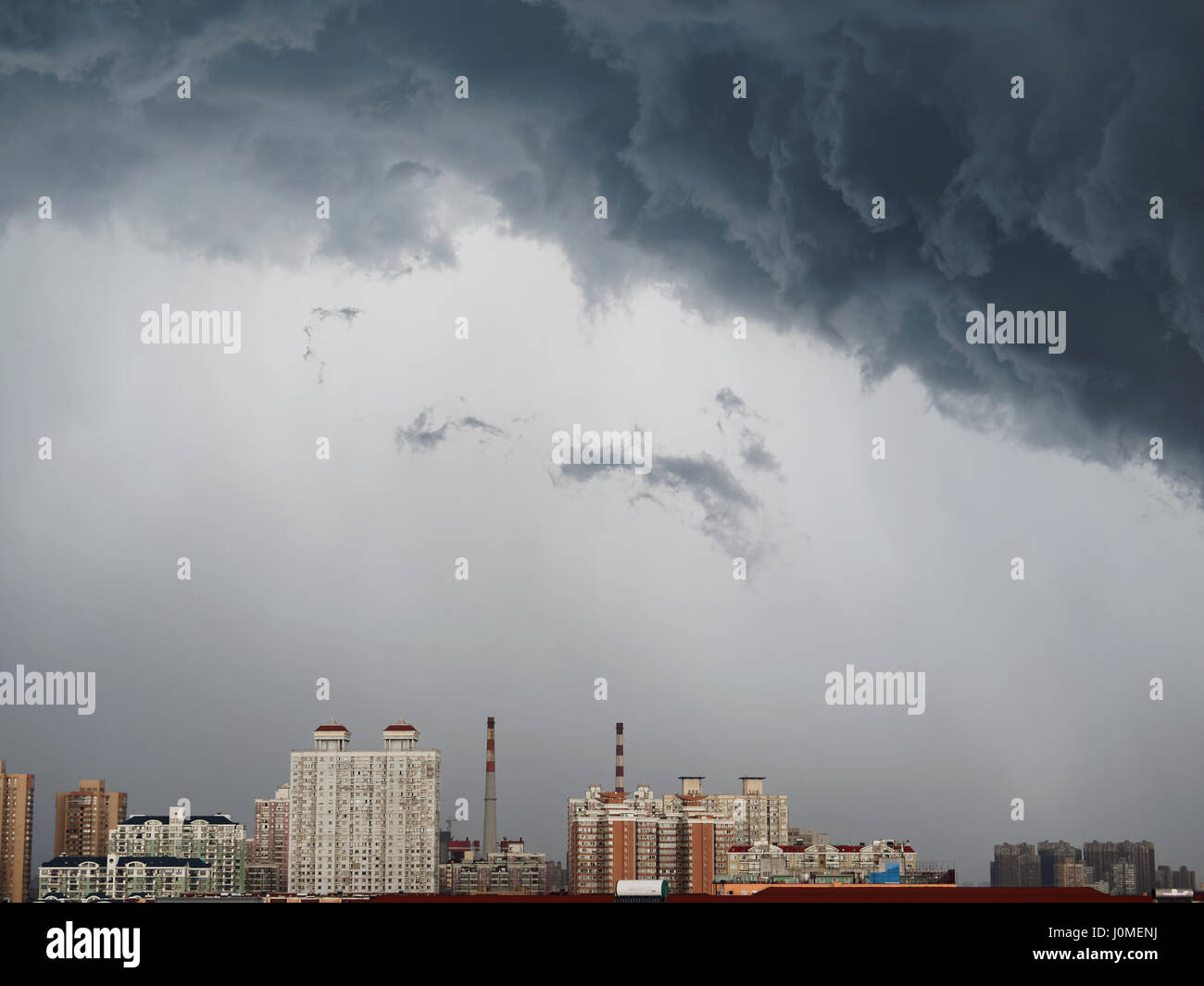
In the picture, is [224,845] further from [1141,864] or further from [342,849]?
[1141,864]

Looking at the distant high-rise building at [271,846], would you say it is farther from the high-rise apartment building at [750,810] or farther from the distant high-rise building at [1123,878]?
the distant high-rise building at [1123,878]

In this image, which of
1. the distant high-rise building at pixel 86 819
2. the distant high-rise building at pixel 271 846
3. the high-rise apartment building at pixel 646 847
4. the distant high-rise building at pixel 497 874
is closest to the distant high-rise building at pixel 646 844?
the high-rise apartment building at pixel 646 847

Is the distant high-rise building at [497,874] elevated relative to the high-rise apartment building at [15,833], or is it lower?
lower

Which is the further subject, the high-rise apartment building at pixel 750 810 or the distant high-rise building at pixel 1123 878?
the high-rise apartment building at pixel 750 810

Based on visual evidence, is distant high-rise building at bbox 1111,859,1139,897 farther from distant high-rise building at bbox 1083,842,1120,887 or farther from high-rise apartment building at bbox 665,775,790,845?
high-rise apartment building at bbox 665,775,790,845

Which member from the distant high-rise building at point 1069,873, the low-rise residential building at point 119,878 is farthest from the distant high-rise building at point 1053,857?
the low-rise residential building at point 119,878
